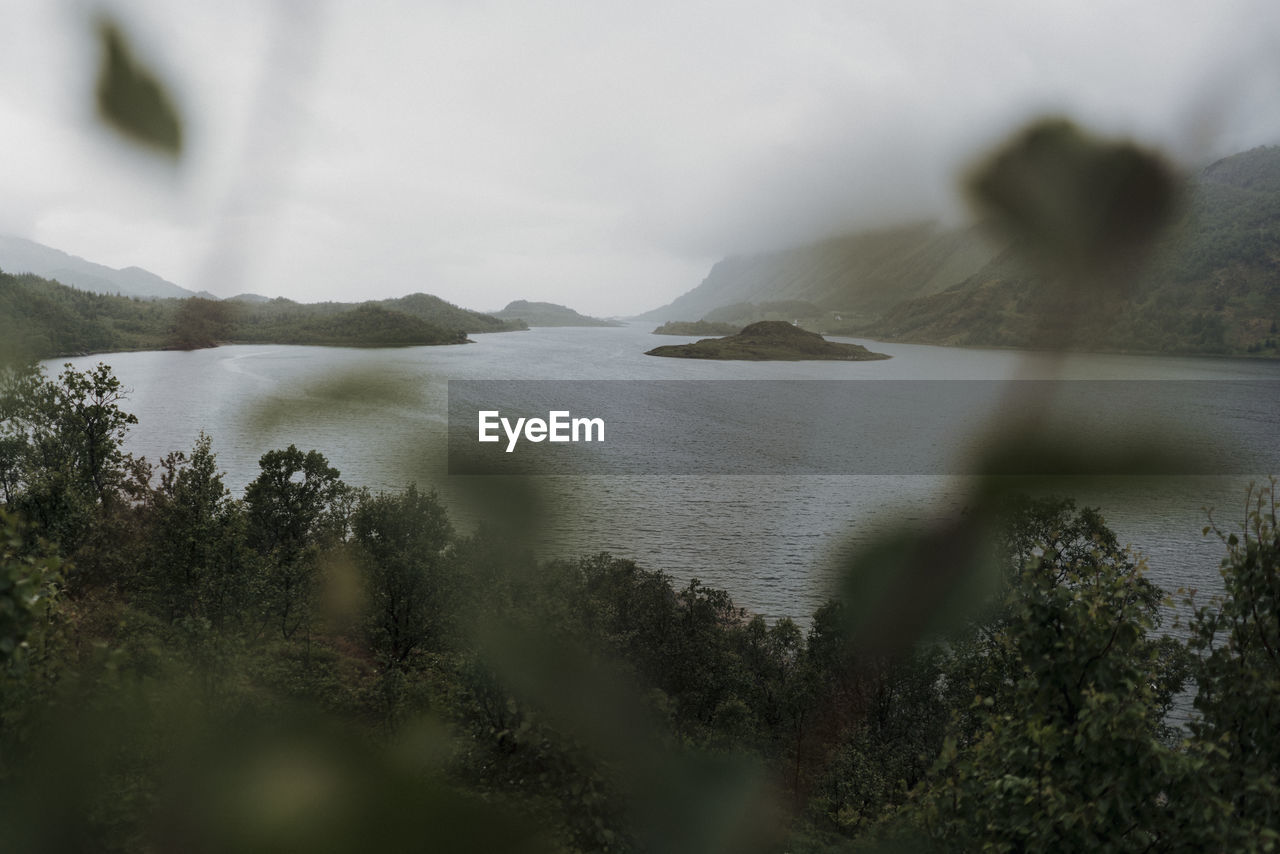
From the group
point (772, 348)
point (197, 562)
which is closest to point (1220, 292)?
point (772, 348)

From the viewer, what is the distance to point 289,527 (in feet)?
108

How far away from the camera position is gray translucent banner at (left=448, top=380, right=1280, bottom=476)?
61656mm

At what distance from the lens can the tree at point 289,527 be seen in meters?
26.6

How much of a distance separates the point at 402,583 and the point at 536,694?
10.3m

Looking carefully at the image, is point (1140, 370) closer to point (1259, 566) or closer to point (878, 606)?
point (878, 606)

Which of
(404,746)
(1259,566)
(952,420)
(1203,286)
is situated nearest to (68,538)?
(404,746)

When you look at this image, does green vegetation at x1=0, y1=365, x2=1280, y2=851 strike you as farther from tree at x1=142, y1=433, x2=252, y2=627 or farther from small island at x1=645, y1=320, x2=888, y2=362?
small island at x1=645, y1=320, x2=888, y2=362

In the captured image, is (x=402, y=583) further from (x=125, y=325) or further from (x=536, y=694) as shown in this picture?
(x=125, y=325)

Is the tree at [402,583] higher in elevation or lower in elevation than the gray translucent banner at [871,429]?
lower

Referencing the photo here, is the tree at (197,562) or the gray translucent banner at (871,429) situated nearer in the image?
the tree at (197,562)

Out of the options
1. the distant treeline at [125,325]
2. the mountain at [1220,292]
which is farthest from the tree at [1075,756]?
the mountain at [1220,292]

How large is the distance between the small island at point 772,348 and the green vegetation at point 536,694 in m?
145

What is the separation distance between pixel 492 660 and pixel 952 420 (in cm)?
7834

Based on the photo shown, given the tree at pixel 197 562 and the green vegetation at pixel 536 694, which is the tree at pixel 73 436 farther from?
the tree at pixel 197 562
